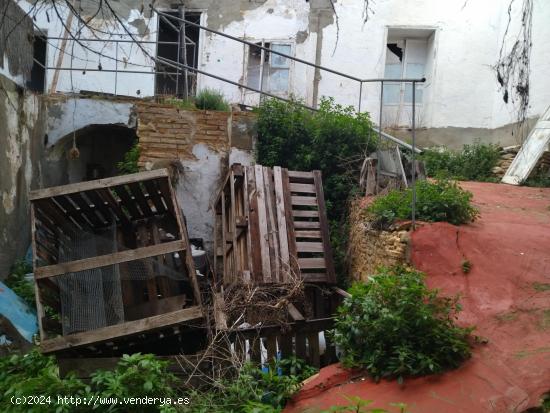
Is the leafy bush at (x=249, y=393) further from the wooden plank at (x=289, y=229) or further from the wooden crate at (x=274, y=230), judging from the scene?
the wooden plank at (x=289, y=229)

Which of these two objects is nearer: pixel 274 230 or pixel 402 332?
pixel 402 332

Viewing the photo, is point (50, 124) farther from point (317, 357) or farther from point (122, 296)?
point (317, 357)

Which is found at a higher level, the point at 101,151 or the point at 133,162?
the point at 101,151

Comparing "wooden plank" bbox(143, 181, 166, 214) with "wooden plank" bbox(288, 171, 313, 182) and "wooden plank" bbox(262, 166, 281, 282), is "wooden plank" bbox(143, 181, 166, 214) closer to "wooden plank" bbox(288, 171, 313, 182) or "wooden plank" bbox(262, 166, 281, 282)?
"wooden plank" bbox(262, 166, 281, 282)


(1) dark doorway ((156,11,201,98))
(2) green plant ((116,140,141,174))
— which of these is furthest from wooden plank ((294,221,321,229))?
(1) dark doorway ((156,11,201,98))

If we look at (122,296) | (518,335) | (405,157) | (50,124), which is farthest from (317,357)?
(50,124)

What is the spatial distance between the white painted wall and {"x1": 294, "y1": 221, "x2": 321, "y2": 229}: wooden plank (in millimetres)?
5465

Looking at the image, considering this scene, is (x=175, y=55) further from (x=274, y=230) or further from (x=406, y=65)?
(x=274, y=230)

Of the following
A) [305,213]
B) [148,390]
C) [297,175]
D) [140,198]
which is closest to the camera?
[148,390]

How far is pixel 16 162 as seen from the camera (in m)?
7.46

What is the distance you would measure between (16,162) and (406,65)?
9.25 m

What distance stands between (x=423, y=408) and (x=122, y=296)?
3.80 meters

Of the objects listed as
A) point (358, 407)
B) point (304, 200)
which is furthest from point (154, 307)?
point (358, 407)

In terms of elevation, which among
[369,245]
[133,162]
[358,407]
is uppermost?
[133,162]
